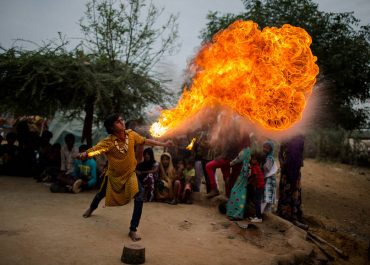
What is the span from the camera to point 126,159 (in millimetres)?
5434

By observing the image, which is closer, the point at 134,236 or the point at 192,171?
the point at 134,236

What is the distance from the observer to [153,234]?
18.7 feet

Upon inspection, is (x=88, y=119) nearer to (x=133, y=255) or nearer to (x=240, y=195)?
(x=240, y=195)

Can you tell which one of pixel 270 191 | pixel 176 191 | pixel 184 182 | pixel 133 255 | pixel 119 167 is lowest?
pixel 133 255

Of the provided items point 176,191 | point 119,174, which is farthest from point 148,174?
point 119,174

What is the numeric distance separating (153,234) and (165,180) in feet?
9.12

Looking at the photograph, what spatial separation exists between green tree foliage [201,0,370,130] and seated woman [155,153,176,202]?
569 cm

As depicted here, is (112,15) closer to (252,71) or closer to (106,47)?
(106,47)

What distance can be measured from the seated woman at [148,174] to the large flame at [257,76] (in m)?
2.35

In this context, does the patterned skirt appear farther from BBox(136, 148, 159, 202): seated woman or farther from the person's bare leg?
BBox(136, 148, 159, 202): seated woman

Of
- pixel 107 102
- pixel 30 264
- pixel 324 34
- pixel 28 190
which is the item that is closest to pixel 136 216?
pixel 30 264

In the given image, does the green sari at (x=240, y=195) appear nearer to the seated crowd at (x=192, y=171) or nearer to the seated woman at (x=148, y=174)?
the seated crowd at (x=192, y=171)

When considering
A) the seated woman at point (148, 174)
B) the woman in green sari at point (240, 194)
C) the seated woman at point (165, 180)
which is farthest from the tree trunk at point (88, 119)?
the woman in green sari at point (240, 194)

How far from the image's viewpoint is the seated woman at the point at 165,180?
835cm
